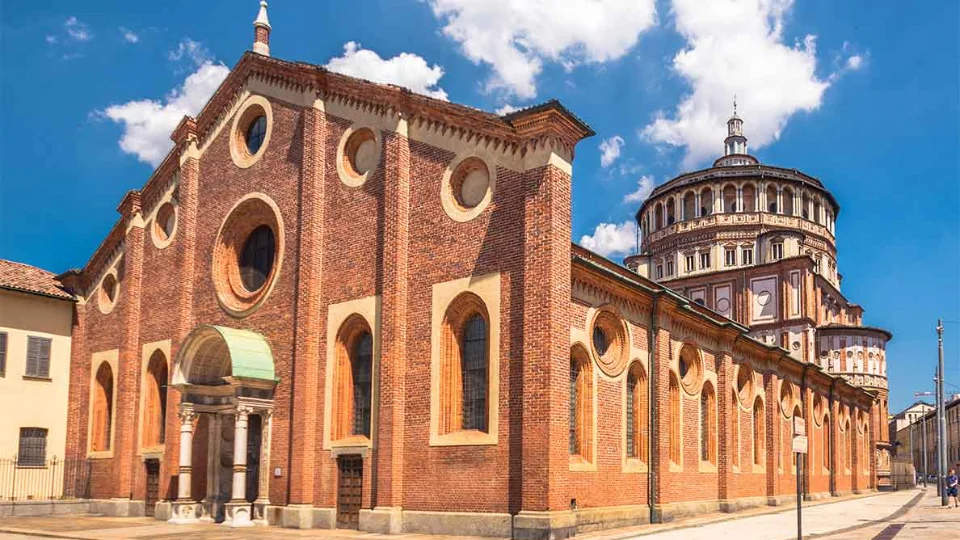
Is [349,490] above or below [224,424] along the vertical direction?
below

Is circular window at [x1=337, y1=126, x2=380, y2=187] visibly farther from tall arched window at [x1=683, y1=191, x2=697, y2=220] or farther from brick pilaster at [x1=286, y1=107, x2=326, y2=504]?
tall arched window at [x1=683, y1=191, x2=697, y2=220]

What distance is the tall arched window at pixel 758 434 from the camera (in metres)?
34.9

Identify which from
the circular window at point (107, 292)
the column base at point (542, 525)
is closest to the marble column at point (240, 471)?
the column base at point (542, 525)

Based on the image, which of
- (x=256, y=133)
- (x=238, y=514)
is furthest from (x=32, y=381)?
(x=256, y=133)

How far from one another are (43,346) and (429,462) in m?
18.0

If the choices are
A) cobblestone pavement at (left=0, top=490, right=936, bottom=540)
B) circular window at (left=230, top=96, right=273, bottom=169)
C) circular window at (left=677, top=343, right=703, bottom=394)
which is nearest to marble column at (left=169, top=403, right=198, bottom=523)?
cobblestone pavement at (left=0, top=490, right=936, bottom=540)

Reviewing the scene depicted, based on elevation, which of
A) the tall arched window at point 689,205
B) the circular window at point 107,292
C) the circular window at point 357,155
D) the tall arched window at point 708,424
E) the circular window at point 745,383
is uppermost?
the tall arched window at point 689,205

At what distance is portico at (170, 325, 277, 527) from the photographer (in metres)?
23.7

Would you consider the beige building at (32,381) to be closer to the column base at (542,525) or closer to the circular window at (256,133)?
the circular window at (256,133)

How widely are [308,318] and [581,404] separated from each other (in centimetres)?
768

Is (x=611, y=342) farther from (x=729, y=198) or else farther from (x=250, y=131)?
(x=729, y=198)

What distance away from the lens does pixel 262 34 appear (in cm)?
2914

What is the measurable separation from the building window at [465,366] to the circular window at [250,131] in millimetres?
9762

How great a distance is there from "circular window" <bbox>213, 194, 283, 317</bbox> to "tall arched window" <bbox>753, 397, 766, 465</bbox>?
19.9m
